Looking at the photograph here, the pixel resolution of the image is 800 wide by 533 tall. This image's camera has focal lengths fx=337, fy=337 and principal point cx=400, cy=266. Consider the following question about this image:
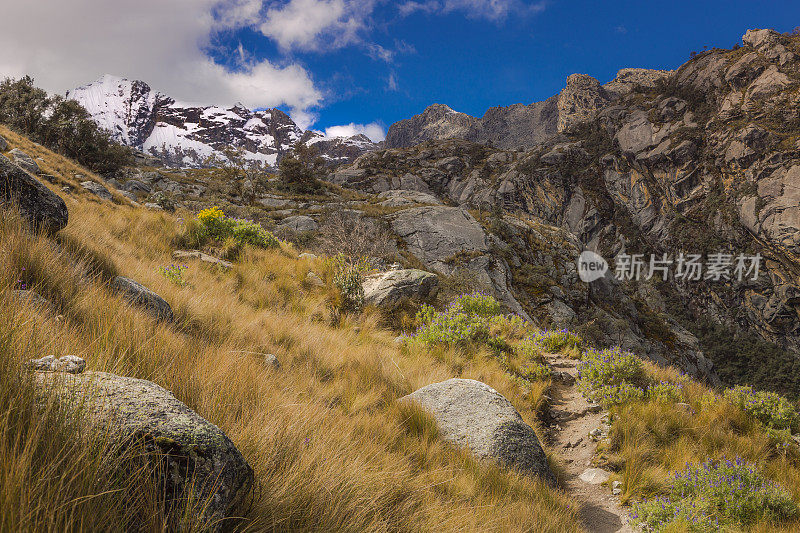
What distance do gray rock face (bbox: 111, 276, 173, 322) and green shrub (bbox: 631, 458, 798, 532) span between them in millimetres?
4721

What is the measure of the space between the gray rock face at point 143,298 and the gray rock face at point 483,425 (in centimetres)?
270

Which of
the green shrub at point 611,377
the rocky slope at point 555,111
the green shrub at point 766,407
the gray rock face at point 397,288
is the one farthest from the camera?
the rocky slope at point 555,111

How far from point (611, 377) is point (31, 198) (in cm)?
784

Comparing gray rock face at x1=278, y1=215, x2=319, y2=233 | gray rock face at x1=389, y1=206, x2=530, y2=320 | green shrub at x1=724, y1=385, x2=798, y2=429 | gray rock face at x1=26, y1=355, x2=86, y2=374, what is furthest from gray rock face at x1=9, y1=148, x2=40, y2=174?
green shrub at x1=724, y1=385, x2=798, y2=429

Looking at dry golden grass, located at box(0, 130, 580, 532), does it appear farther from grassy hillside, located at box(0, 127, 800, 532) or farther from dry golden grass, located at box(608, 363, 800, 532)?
dry golden grass, located at box(608, 363, 800, 532)

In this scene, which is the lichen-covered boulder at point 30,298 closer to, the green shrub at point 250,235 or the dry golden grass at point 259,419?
the dry golden grass at point 259,419

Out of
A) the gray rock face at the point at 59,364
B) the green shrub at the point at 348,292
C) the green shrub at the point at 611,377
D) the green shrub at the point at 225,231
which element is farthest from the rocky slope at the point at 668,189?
the gray rock face at the point at 59,364

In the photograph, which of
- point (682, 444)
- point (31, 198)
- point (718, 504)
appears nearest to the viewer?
point (718, 504)

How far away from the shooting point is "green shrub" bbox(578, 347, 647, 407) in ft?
Result: 15.6

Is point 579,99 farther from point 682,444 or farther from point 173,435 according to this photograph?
point 173,435

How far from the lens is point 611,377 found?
516 cm

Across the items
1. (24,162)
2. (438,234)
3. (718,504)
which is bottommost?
(718,504)

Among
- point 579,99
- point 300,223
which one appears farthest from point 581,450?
point 579,99

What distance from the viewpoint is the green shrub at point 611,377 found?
15.6 ft
